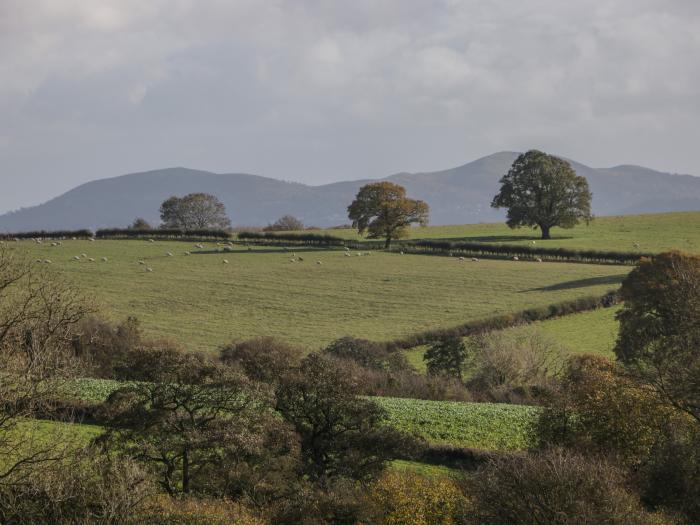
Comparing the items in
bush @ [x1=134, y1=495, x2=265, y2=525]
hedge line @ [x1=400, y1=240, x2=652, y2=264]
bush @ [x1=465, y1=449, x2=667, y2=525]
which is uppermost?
hedge line @ [x1=400, y1=240, x2=652, y2=264]

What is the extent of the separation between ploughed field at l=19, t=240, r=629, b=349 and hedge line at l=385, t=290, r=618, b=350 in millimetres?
1494

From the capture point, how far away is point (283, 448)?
83.1ft

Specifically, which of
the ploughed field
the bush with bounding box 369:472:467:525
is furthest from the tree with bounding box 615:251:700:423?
the bush with bounding box 369:472:467:525

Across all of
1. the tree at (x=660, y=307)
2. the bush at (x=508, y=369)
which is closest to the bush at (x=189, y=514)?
the tree at (x=660, y=307)

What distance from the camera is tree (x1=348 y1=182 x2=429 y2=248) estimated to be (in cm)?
11194

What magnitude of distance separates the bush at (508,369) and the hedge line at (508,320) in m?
7.88

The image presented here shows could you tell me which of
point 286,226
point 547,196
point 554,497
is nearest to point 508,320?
point 554,497

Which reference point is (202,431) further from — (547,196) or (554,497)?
(547,196)

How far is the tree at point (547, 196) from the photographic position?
115 metres

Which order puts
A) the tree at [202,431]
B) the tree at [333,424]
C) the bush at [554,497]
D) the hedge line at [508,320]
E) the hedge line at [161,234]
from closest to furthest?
the bush at [554,497] < the tree at [202,431] < the tree at [333,424] < the hedge line at [508,320] < the hedge line at [161,234]

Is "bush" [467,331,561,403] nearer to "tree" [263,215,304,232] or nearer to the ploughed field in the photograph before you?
the ploughed field

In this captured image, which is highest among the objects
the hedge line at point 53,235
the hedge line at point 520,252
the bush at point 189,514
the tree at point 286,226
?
the tree at point 286,226

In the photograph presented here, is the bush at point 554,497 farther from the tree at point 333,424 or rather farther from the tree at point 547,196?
the tree at point 547,196

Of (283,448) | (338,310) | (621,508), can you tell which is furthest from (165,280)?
(621,508)
